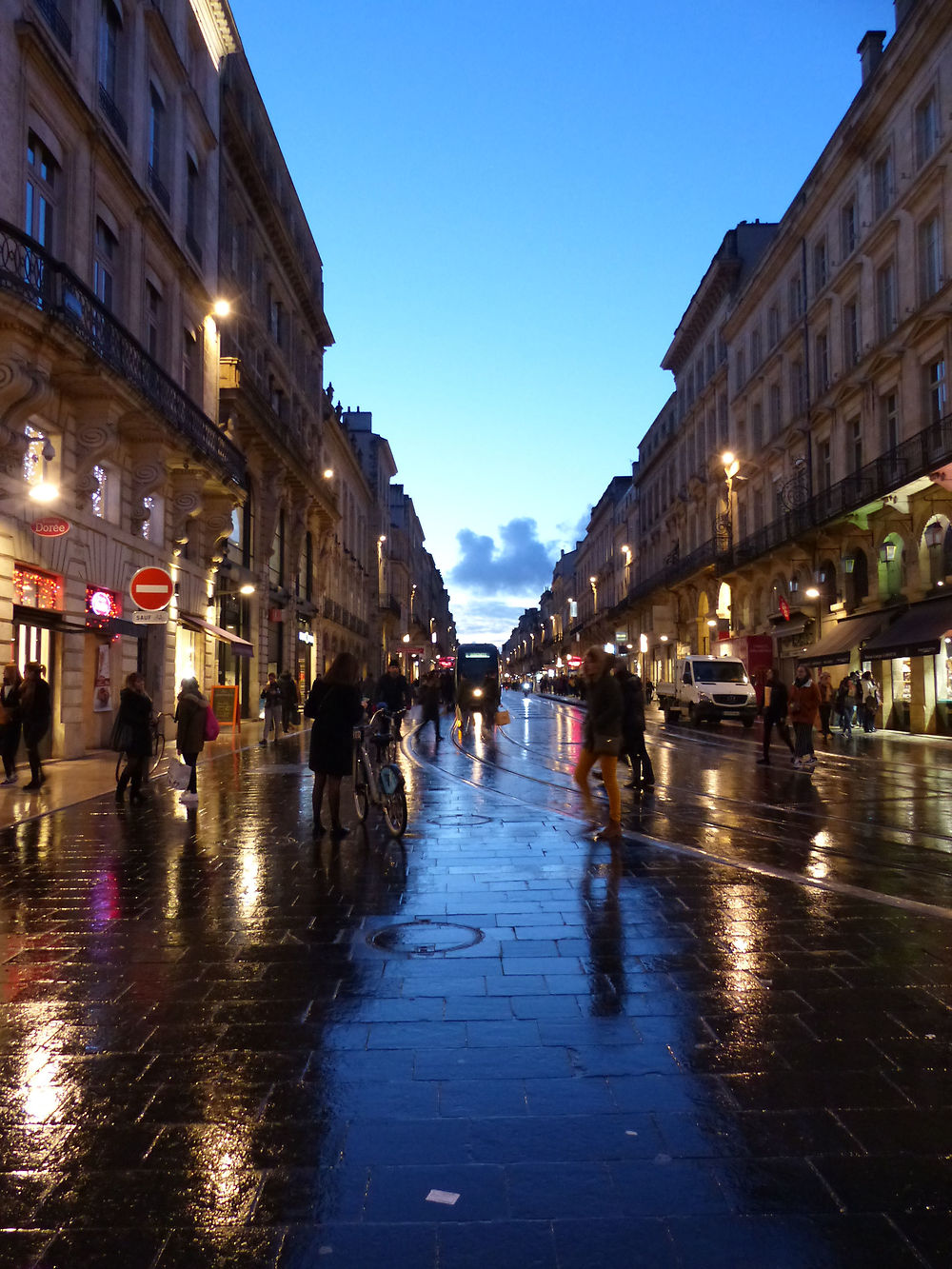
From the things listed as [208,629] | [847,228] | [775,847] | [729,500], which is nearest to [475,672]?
[729,500]

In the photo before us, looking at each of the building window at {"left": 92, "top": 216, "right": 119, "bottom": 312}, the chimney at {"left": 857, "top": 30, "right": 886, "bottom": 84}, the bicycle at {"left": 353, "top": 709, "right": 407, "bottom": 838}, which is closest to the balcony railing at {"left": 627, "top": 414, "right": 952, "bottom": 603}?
the chimney at {"left": 857, "top": 30, "right": 886, "bottom": 84}

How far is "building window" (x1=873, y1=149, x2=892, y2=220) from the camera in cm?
2875

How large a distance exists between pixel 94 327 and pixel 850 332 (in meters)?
24.1

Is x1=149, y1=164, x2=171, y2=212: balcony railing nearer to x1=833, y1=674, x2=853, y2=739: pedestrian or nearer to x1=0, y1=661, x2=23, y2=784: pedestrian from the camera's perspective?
x1=0, y1=661, x2=23, y2=784: pedestrian

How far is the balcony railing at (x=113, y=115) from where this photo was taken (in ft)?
65.8

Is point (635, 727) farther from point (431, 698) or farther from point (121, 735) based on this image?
point (431, 698)

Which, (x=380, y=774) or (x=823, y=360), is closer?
(x=380, y=774)

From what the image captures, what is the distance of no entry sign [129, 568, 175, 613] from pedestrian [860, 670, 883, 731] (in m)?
20.6

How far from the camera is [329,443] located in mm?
52406

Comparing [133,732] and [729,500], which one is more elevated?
[729,500]

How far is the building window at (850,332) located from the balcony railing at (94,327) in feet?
65.3

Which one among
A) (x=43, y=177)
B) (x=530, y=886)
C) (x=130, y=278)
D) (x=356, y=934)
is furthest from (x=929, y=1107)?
(x=130, y=278)

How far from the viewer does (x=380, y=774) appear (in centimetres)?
983

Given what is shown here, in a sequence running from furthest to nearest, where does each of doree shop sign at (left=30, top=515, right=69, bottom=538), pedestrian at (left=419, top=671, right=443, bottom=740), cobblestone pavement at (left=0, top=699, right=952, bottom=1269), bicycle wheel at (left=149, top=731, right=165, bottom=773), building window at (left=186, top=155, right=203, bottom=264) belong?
building window at (left=186, top=155, right=203, bottom=264) → pedestrian at (left=419, top=671, right=443, bottom=740) → bicycle wheel at (left=149, top=731, right=165, bottom=773) → doree shop sign at (left=30, top=515, right=69, bottom=538) → cobblestone pavement at (left=0, top=699, right=952, bottom=1269)
